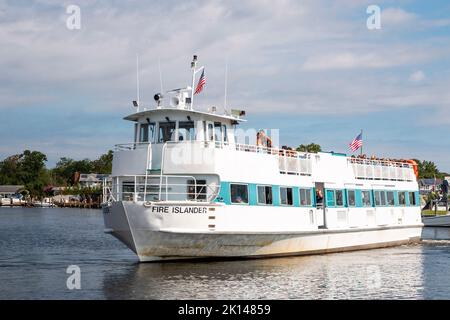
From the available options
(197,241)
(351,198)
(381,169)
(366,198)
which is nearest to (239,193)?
(197,241)

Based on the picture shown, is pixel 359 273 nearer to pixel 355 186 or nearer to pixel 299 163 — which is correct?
pixel 299 163

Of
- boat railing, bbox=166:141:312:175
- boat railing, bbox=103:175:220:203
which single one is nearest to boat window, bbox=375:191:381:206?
boat railing, bbox=166:141:312:175

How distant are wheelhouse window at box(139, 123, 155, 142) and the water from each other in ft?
17.0

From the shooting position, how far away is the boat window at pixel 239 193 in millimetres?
25984

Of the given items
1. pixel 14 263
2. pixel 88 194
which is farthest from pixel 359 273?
pixel 88 194

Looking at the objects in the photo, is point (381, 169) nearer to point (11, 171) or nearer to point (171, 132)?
point (171, 132)

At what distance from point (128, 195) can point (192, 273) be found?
519cm

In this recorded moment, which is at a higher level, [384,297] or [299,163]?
[299,163]

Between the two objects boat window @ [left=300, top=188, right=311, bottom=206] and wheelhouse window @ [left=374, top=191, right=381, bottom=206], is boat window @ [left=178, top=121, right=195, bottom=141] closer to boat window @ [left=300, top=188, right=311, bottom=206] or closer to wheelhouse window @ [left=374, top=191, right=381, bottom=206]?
boat window @ [left=300, top=188, right=311, bottom=206]

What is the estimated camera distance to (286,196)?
93.8 ft

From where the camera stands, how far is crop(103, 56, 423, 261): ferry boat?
24.8 meters

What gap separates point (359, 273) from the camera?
82.5 feet

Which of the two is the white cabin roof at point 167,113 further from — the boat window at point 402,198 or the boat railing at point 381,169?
the boat window at point 402,198

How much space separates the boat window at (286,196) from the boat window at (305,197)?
0.85m
